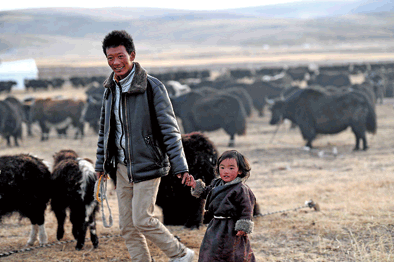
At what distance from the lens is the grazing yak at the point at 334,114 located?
39.1 feet

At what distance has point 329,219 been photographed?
560 centimetres

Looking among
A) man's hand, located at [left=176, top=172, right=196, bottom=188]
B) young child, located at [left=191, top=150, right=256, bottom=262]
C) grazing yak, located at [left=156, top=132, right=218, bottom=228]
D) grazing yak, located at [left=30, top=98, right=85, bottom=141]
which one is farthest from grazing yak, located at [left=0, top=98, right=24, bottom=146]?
young child, located at [left=191, top=150, right=256, bottom=262]

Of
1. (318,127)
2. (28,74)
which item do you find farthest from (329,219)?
(28,74)

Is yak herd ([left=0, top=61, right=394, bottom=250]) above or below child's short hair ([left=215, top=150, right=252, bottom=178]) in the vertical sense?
below

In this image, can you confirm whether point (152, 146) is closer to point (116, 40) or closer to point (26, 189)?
point (116, 40)

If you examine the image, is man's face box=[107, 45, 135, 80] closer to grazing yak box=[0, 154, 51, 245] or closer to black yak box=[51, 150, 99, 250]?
black yak box=[51, 150, 99, 250]

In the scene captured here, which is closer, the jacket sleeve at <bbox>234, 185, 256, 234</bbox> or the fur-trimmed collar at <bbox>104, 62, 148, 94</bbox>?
the jacket sleeve at <bbox>234, 185, 256, 234</bbox>

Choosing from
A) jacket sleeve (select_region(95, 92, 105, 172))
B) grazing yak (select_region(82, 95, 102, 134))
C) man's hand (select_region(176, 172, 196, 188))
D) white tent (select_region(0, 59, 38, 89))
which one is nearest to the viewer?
man's hand (select_region(176, 172, 196, 188))

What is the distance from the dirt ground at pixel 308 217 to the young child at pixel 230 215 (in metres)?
1.35

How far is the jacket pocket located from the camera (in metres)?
3.59

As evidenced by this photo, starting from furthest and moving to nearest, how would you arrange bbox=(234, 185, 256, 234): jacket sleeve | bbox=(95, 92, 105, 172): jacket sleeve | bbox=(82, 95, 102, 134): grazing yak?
bbox=(82, 95, 102, 134): grazing yak
bbox=(95, 92, 105, 172): jacket sleeve
bbox=(234, 185, 256, 234): jacket sleeve

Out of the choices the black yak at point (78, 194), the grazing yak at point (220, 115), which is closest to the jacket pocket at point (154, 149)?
the black yak at point (78, 194)

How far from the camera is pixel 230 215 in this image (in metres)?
3.29

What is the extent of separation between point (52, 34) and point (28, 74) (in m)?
110
